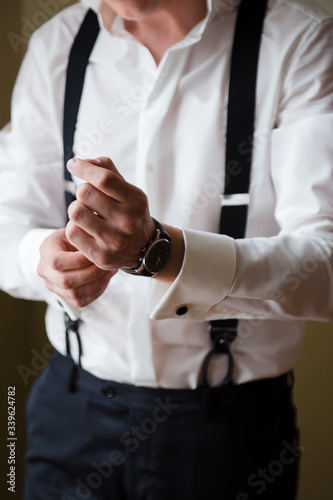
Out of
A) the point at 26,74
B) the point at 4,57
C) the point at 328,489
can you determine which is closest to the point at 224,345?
the point at 26,74

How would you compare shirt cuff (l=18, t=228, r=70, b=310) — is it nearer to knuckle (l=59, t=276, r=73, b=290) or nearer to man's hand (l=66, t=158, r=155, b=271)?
knuckle (l=59, t=276, r=73, b=290)

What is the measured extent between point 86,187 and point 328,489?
119 cm

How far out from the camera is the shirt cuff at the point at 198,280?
30.9 inches

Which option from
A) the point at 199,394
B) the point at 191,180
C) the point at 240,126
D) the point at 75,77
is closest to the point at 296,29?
the point at 240,126

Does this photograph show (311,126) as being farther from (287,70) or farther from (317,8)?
(317,8)

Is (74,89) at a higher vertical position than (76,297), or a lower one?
higher

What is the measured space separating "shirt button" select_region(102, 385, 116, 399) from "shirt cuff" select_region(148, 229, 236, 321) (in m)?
0.23

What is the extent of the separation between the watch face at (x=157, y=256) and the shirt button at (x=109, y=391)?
0.33 meters

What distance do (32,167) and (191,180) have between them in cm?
A: 33

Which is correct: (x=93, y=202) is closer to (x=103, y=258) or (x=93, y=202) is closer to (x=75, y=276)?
(x=103, y=258)

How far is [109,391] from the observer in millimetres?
998

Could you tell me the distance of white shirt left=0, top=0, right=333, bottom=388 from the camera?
82 centimetres

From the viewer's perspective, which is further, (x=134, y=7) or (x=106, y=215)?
(x=134, y=7)

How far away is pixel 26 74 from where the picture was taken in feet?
3.62
